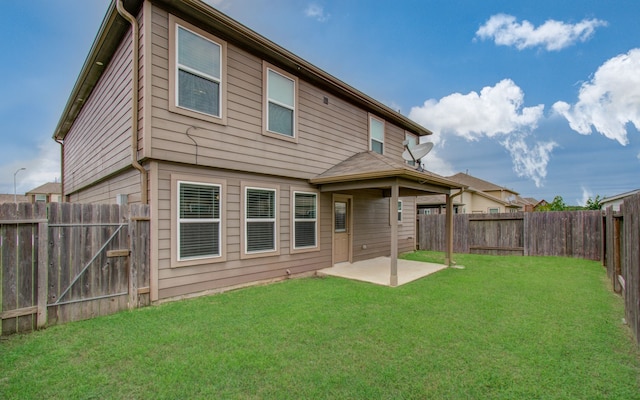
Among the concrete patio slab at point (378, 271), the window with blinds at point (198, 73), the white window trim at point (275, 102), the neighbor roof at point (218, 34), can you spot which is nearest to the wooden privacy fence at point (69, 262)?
the window with blinds at point (198, 73)

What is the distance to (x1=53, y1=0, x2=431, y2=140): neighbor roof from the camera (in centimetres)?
502

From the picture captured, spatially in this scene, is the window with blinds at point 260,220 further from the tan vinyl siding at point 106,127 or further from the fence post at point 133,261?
the tan vinyl siding at point 106,127

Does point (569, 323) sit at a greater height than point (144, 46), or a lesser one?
lesser

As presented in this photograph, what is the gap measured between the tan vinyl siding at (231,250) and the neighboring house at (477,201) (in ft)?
36.1

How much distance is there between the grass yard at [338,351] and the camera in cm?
248

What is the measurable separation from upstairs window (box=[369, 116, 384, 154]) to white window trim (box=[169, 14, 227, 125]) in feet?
17.6

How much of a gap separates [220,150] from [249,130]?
0.86 m

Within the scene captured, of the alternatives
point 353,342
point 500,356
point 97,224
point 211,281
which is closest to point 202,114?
point 97,224

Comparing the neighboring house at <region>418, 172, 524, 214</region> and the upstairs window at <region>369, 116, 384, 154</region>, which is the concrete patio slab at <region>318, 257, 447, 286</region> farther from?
the neighboring house at <region>418, 172, 524, 214</region>

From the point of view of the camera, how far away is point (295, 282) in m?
6.57

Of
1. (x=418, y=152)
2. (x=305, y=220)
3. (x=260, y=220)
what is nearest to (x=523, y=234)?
(x=418, y=152)

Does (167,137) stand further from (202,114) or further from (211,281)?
(211,281)

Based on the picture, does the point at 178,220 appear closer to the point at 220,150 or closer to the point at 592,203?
the point at 220,150

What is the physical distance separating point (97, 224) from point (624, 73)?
1700 cm
